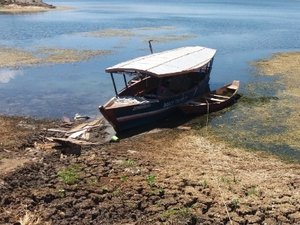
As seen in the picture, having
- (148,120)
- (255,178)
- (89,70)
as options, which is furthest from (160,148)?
(89,70)

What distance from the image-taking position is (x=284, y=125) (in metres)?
23.1

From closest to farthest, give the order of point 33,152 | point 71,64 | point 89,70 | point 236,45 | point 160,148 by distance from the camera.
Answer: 1. point 33,152
2. point 160,148
3. point 89,70
4. point 71,64
5. point 236,45

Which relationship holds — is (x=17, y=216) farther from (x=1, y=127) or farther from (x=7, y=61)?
(x=7, y=61)

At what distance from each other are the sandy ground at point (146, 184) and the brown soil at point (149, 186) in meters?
0.03

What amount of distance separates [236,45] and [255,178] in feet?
123

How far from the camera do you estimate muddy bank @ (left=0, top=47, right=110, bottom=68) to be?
40.9m

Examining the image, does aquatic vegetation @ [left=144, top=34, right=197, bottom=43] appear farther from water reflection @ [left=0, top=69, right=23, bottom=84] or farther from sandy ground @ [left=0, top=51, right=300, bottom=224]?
sandy ground @ [left=0, top=51, right=300, bottom=224]

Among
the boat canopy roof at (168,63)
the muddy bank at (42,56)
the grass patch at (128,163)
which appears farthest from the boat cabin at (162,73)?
the muddy bank at (42,56)

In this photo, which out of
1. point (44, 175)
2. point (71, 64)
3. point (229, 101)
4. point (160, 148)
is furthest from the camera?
point (71, 64)

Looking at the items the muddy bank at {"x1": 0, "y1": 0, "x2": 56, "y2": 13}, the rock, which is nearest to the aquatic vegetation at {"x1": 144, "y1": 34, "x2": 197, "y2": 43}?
the rock

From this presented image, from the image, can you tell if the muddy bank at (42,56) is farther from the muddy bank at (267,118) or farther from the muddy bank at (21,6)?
the muddy bank at (21,6)

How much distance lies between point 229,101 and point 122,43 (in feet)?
91.2

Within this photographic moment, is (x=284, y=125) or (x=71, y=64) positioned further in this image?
(x=71, y=64)

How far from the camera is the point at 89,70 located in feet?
124
